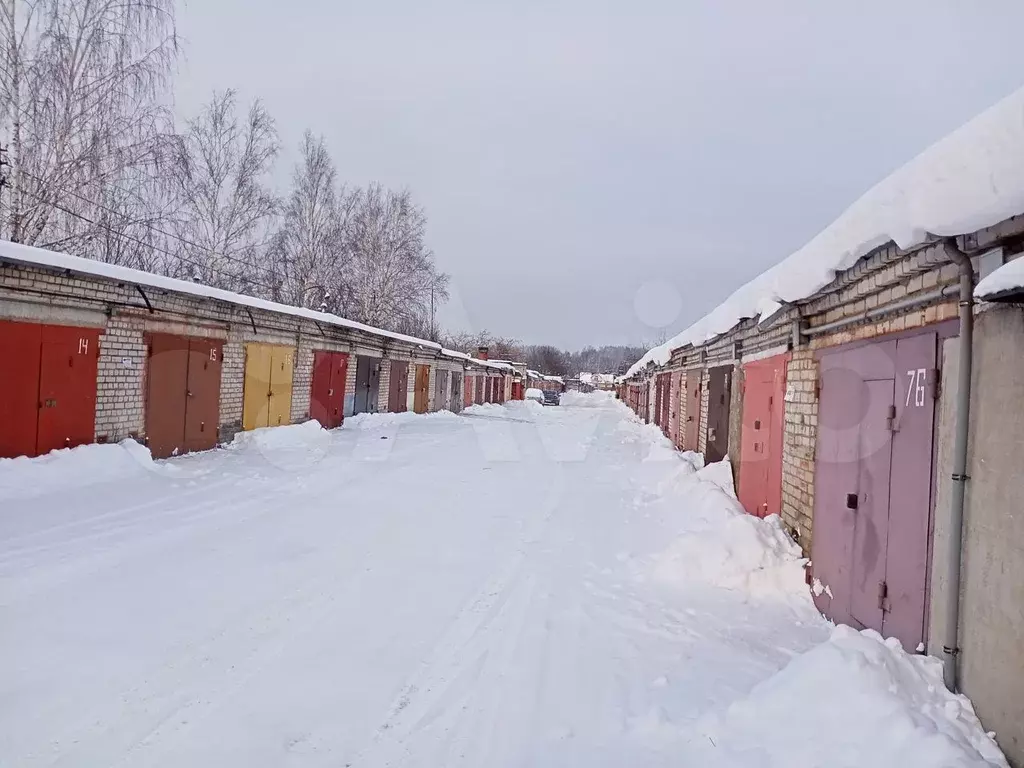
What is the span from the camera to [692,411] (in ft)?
46.6

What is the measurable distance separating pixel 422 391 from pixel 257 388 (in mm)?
12757

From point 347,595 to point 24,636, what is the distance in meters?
1.96

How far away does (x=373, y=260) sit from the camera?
27797mm

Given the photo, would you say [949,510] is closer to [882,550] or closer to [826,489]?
[882,550]

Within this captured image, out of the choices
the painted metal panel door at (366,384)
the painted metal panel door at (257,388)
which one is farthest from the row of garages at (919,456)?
the painted metal panel door at (366,384)

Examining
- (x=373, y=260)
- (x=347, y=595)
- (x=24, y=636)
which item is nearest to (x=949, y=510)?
(x=347, y=595)

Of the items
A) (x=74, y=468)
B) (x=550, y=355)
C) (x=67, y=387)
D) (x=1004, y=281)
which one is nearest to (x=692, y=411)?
(x=74, y=468)

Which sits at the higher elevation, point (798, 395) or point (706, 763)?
point (798, 395)

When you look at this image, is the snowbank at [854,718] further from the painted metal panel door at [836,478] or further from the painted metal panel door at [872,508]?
the painted metal panel door at [836,478]

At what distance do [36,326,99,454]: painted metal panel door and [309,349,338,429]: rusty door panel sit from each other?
713cm

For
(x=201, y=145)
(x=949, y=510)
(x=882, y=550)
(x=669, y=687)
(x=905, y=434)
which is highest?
(x=201, y=145)

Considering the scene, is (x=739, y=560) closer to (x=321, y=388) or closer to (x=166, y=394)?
(x=166, y=394)

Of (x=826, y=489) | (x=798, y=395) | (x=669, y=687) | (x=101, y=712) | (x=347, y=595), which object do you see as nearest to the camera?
(x=101, y=712)

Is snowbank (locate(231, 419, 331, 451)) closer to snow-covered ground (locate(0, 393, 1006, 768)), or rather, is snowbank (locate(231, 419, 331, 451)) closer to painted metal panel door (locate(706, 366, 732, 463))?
snow-covered ground (locate(0, 393, 1006, 768))
